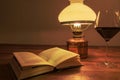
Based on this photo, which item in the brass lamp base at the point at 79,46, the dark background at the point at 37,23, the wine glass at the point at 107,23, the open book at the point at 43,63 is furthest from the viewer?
the dark background at the point at 37,23

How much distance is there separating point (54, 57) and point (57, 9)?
0.64m

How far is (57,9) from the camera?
130cm

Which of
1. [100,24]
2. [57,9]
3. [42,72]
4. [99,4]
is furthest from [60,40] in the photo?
[42,72]

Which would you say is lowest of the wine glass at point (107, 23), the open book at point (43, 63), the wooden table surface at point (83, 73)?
the wooden table surface at point (83, 73)

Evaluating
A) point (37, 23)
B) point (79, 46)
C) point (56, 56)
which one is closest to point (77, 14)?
point (79, 46)

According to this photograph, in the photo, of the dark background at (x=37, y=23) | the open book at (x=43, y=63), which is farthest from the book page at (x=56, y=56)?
the dark background at (x=37, y=23)

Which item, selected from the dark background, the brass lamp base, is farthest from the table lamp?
the dark background

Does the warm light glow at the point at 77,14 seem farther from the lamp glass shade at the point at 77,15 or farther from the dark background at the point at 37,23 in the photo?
the dark background at the point at 37,23

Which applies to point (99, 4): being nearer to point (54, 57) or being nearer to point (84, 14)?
point (84, 14)

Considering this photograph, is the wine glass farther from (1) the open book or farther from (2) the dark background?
(2) the dark background

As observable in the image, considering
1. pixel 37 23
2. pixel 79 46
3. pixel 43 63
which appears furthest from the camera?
pixel 37 23

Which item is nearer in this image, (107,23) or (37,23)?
(107,23)

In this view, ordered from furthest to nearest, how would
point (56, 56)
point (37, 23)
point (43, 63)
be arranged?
point (37, 23) < point (56, 56) < point (43, 63)

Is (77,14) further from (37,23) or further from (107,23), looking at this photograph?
(37,23)
